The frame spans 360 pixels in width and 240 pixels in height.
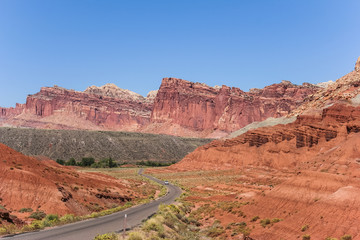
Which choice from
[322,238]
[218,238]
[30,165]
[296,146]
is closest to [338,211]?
[322,238]

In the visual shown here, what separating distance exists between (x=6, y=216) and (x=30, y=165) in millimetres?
14765

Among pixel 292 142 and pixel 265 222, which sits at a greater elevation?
pixel 292 142

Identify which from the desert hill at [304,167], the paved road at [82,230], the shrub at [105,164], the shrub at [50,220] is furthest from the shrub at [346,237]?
the shrub at [105,164]

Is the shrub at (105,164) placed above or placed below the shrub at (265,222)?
below

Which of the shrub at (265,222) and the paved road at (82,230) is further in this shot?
the shrub at (265,222)

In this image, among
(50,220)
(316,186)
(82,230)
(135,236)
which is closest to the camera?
(135,236)

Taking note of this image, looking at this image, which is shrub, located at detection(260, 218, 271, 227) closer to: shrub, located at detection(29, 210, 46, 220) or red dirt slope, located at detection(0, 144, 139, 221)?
red dirt slope, located at detection(0, 144, 139, 221)

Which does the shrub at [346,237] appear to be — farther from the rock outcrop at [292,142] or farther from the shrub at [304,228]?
the rock outcrop at [292,142]

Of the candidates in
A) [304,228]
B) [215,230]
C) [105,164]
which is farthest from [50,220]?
[105,164]

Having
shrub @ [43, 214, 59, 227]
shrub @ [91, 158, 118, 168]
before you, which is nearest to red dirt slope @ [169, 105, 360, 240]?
shrub @ [43, 214, 59, 227]

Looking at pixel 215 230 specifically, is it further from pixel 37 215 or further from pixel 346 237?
pixel 37 215

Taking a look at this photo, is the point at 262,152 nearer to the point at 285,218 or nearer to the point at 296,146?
the point at 296,146

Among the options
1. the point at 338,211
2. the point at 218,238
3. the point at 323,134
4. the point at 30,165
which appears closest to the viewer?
the point at 338,211

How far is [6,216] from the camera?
20.3m
